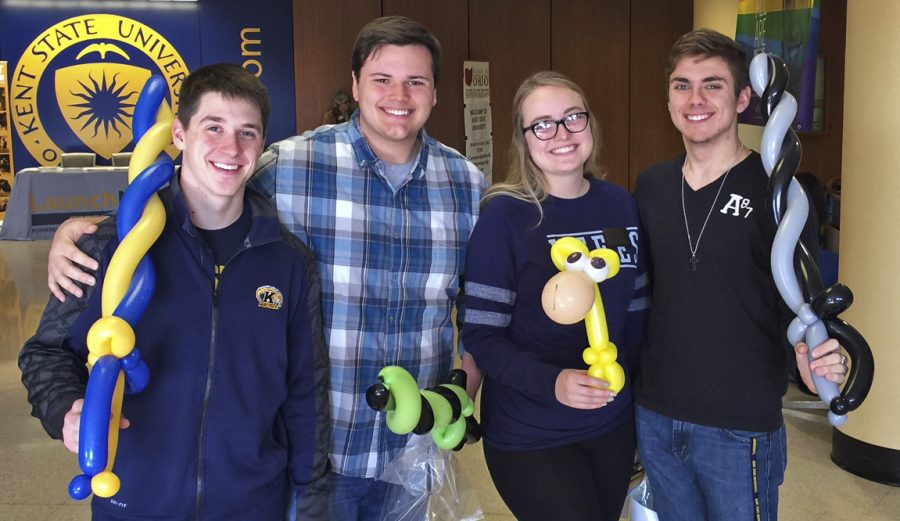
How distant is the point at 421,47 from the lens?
6.56 feet

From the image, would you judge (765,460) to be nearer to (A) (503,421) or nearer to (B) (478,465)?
(A) (503,421)

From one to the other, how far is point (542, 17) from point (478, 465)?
656cm

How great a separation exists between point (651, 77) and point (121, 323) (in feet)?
28.8

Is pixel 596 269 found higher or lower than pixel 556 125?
lower

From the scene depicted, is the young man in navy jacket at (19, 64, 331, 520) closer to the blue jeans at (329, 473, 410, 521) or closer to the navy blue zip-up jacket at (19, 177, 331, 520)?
the navy blue zip-up jacket at (19, 177, 331, 520)

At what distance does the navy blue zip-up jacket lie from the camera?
1.59 meters

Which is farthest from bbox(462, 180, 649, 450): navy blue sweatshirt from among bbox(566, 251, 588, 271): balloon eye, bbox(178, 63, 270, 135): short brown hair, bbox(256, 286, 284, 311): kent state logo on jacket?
bbox(178, 63, 270, 135): short brown hair

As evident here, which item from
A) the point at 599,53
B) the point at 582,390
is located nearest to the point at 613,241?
the point at 582,390

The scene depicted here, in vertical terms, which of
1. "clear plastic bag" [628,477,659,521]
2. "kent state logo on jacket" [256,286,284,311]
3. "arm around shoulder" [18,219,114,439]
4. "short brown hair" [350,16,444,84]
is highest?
"short brown hair" [350,16,444,84]

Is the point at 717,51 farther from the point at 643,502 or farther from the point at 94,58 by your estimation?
the point at 94,58

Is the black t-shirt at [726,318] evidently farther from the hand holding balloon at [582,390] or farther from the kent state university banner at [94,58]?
the kent state university banner at [94,58]

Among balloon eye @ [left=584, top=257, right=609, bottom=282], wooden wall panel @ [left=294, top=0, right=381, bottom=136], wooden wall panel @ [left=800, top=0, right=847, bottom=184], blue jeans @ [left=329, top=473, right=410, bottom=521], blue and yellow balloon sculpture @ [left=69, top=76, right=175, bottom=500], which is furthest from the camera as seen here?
wooden wall panel @ [left=294, top=0, right=381, bottom=136]

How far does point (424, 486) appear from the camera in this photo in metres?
2.06

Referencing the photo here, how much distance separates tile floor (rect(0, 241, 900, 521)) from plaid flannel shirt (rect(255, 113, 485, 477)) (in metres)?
1.26
